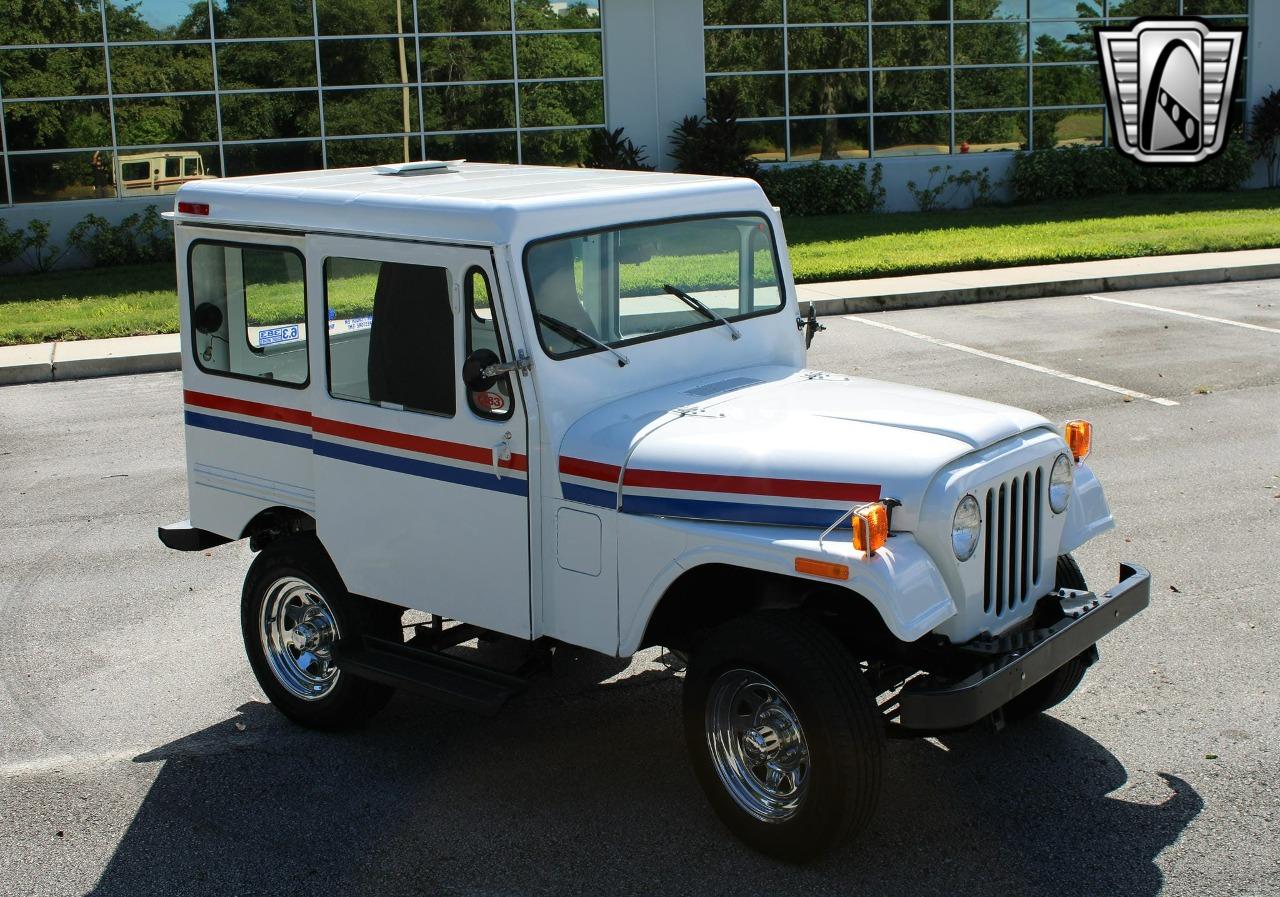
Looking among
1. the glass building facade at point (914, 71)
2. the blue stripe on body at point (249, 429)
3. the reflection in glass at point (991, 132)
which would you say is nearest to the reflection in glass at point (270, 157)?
the glass building facade at point (914, 71)

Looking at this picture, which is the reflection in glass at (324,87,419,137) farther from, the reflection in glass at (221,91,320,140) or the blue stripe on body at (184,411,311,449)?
the blue stripe on body at (184,411,311,449)

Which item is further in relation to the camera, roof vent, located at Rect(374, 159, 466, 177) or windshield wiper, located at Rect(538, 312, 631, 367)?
roof vent, located at Rect(374, 159, 466, 177)

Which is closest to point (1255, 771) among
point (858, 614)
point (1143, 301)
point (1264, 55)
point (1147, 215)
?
point (858, 614)

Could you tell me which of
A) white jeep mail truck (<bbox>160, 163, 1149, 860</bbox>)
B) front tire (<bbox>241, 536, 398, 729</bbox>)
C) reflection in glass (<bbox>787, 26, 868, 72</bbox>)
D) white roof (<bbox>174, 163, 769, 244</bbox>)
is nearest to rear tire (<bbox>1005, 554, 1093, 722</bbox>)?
white jeep mail truck (<bbox>160, 163, 1149, 860</bbox>)

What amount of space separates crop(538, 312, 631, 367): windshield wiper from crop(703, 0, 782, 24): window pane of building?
21073 millimetres

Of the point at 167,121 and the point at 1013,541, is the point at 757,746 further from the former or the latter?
the point at 167,121

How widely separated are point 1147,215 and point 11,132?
57.4 ft

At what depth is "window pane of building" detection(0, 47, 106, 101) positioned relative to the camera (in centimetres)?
2203

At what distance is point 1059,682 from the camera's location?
221 inches

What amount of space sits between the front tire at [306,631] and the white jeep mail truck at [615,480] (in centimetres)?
1

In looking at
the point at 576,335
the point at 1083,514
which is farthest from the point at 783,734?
the point at 576,335

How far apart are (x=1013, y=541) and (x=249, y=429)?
3.12 m

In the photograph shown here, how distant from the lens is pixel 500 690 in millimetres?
5223

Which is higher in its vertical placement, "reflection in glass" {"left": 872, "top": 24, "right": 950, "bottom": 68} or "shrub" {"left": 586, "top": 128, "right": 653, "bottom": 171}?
"reflection in glass" {"left": 872, "top": 24, "right": 950, "bottom": 68}
